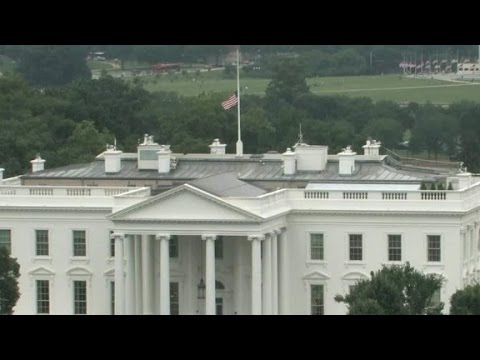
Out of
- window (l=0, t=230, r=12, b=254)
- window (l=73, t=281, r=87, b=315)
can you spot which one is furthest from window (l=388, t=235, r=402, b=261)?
window (l=0, t=230, r=12, b=254)

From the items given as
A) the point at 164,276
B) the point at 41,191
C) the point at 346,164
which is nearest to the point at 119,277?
the point at 164,276

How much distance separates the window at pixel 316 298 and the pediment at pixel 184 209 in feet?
13.5

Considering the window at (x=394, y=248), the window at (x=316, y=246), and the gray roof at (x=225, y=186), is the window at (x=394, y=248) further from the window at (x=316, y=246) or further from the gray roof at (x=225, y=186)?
the gray roof at (x=225, y=186)

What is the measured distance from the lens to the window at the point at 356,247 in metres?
67.0

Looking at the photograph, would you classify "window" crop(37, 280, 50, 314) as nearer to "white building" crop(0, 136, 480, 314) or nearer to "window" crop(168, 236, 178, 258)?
"white building" crop(0, 136, 480, 314)

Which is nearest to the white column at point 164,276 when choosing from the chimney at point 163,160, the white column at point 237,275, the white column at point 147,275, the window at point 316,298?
the white column at point 147,275

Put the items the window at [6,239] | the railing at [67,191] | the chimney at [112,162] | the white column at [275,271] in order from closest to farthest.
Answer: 1. the white column at [275,271]
2. the railing at [67,191]
3. the window at [6,239]
4. the chimney at [112,162]

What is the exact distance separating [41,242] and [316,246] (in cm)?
965

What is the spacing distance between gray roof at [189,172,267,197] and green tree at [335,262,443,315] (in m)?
7.02

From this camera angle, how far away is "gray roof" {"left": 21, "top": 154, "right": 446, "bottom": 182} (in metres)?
71.1

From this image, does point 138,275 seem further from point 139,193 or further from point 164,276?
point 139,193

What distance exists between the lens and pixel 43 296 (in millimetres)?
69750

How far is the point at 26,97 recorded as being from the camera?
144 m

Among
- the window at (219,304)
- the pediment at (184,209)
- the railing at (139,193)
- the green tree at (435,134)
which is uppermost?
the green tree at (435,134)
